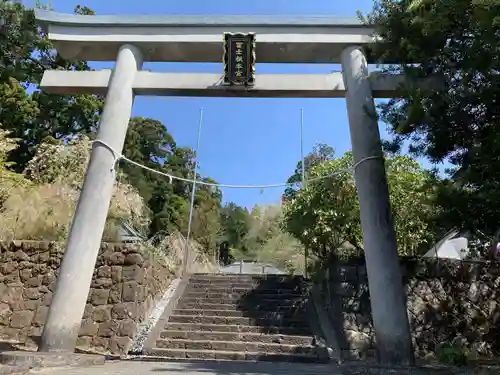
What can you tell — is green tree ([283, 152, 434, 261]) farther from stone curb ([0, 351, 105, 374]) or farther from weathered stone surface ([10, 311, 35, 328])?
weathered stone surface ([10, 311, 35, 328])

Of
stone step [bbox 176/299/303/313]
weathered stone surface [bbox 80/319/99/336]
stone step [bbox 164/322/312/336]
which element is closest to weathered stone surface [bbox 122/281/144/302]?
weathered stone surface [bbox 80/319/99/336]

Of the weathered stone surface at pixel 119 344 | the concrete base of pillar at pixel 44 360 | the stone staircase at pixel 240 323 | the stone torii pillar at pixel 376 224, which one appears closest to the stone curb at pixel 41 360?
the concrete base of pillar at pixel 44 360

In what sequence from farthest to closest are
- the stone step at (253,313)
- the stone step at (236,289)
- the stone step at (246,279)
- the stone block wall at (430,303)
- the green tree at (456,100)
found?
1. the stone step at (246,279)
2. the stone step at (236,289)
3. the stone step at (253,313)
4. the stone block wall at (430,303)
5. the green tree at (456,100)

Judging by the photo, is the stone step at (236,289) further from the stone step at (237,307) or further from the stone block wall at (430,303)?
the stone block wall at (430,303)

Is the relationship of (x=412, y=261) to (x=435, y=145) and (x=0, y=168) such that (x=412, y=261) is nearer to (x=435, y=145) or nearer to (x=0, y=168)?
(x=435, y=145)

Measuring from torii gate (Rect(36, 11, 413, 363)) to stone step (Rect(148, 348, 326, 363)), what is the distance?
2.42m

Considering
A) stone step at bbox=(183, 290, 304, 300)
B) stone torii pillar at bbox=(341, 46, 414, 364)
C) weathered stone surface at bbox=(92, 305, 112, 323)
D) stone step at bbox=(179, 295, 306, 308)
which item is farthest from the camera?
stone step at bbox=(183, 290, 304, 300)

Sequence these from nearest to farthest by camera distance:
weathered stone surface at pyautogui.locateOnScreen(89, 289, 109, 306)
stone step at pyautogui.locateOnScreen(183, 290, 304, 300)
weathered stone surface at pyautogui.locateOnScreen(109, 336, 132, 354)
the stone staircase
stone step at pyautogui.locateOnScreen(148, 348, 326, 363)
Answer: stone step at pyautogui.locateOnScreen(148, 348, 326, 363)
the stone staircase
weathered stone surface at pyautogui.locateOnScreen(109, 336, 132, 354)
weathered stone surface at pyautogui.locateOnScreen(89, 289, 109, 306)
stone step at pyautogui.locateOnScreen(183, 290, 304, 300)

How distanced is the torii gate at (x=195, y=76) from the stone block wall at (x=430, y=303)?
8.31ft

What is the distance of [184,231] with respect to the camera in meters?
25.2

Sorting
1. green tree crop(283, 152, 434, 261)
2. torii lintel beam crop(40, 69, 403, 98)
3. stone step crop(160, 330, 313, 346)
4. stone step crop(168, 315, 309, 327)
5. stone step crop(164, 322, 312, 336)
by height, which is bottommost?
stone step crop(160, 330, 313, 346)

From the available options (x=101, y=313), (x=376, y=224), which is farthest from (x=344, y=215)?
(x=101, y=313)

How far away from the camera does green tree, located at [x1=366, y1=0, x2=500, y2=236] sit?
4738mm

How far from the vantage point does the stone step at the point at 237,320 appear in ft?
29.2
